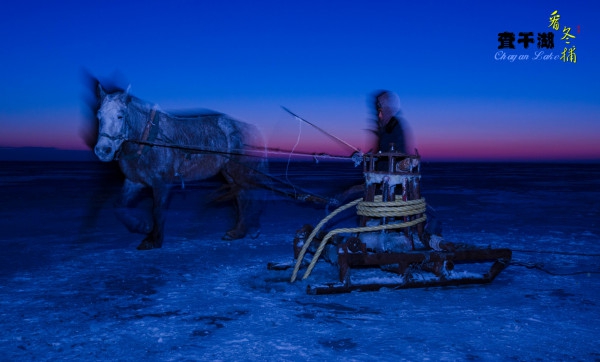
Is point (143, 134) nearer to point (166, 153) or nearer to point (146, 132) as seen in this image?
point (146, 132)

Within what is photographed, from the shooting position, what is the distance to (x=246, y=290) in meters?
5.37

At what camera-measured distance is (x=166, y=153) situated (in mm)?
7828

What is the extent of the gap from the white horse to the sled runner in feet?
7.04

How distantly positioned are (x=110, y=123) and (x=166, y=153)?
1.15 m

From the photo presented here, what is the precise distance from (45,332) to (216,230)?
5650 millimetres

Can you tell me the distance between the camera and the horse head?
6.80 metres

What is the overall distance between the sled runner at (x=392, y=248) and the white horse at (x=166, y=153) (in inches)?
84.5

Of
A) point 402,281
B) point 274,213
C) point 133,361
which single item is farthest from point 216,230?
point 133,361

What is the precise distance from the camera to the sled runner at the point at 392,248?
16.9ft

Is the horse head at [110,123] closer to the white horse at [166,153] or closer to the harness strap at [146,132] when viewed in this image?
the white horse at [166,153]

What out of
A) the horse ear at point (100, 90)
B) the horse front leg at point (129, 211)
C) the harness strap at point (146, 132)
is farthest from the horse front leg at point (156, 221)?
the horse ear at point (100, 90)

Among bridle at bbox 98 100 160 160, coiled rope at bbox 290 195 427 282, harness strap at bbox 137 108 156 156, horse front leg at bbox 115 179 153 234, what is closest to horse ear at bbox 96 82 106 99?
bridle at bbox 98 100 160 160

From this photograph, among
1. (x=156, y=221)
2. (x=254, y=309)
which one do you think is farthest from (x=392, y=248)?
(x=156, y=221)

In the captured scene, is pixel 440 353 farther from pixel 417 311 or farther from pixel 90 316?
pixel 90 316
